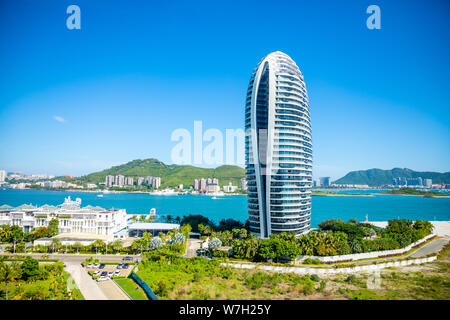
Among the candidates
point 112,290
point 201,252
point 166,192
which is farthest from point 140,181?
point 112,290

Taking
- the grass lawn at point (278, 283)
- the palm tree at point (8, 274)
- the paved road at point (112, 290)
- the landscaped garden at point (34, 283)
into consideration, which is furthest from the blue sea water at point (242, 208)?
the palm tree at point (8, 274)

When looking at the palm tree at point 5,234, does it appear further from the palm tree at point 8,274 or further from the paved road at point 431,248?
the paved road at point 431,248

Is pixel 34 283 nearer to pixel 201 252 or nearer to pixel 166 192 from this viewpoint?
pixel 201 252

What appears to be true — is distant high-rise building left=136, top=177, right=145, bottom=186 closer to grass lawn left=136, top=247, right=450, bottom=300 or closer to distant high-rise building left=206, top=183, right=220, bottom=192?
distant high-rise building left=206, top=183, right=220, bottom=192

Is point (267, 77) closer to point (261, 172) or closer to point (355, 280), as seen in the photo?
point (261, 172)

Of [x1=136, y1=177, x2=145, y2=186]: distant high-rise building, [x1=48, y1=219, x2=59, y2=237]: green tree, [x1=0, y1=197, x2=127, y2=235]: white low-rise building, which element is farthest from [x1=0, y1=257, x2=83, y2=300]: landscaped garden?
[x1=136, y1=177, x2=145, y2=186]: distant high-rise building
